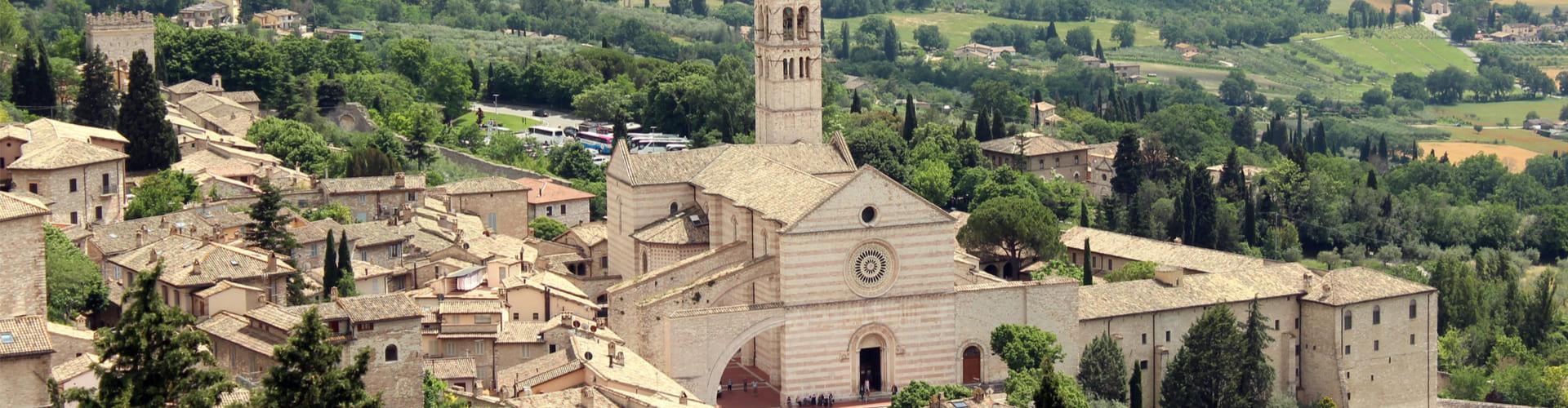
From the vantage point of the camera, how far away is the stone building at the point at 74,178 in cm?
6812

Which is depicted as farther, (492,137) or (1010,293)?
(492,137)

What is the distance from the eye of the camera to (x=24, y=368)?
47.5 metres

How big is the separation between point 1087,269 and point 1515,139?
109 m

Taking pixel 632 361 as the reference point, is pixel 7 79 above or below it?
above

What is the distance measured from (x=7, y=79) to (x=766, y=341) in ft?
109

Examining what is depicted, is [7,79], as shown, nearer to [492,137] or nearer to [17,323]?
[492,137]

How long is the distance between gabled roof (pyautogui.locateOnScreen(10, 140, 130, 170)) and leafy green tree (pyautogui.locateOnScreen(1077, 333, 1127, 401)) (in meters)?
26.7

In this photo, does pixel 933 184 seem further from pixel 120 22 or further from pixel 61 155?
pixel 61 155

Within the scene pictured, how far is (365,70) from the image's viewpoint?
357 ft

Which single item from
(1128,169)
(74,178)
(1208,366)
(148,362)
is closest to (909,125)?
(1128,169)

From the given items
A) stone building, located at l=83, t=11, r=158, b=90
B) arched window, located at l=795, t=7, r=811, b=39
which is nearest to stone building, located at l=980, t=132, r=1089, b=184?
arched window, located at l=795, t=7, r=811, b=39

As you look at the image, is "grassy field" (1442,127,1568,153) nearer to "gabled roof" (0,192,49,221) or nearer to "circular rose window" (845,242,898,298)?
"circular rose window" (845,242,898,298)

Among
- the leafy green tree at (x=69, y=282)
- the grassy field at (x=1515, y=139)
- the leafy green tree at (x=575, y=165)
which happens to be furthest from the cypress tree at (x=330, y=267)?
the grassy field at (x=1515, y=139)

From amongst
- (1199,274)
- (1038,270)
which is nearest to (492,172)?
(1038,270)
